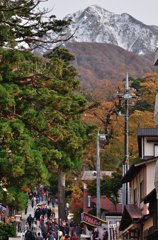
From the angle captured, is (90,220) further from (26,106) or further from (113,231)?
(26,106)

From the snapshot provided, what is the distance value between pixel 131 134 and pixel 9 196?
101ft

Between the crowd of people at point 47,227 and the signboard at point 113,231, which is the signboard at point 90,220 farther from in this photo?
the signboard at point 113,231

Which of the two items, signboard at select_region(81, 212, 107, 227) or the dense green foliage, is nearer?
the dense green foliage

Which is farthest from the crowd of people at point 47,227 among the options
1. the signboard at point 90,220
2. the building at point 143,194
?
the building at point 143,194

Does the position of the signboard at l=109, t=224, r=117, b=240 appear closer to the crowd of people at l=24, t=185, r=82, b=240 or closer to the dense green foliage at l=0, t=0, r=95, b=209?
the crowd of people at l=24, t=185, r=82, b=240

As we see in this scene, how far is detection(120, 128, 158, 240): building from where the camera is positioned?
21.4m

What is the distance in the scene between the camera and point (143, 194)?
25406 millimetres

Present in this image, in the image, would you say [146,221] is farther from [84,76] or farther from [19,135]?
[84,76]

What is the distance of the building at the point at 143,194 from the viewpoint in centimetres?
2138

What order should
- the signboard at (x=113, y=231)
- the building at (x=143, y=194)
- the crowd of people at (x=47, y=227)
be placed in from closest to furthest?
the building at (x=143, y=194) < the crowd of people at (x=47, y=227) < the signboard at (x=113, y=231)

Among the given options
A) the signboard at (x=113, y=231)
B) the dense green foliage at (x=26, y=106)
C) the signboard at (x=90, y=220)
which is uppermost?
the dense green foliage at (x=26, y=106)

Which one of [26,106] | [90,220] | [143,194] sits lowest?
[90,220]

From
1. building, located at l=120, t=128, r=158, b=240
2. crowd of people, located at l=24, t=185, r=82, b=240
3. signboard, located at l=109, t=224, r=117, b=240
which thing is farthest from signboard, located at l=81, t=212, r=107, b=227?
signboard, located at l=109, t=224, r=117, b=240

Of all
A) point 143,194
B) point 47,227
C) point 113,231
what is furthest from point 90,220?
point 47,227
